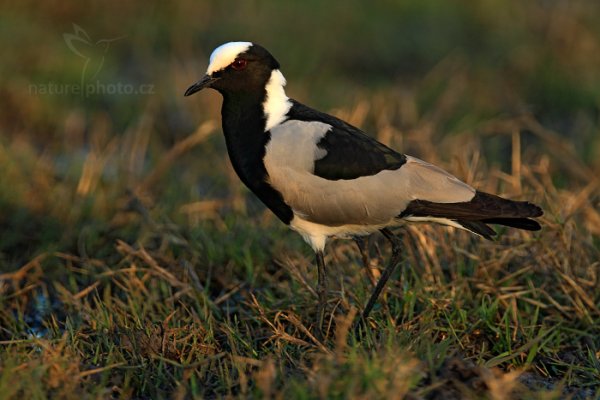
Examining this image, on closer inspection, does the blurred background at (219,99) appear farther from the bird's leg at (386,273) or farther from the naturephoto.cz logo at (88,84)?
the bird's leg at (386,273)

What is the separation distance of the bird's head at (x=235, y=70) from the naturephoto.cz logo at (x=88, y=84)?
312cm

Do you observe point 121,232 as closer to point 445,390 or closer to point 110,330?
point 110,330

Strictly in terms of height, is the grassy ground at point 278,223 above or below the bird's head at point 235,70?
below

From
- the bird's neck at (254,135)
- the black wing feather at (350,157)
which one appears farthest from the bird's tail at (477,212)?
the bird's neck at (254,135)

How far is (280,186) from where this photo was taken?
155 inches

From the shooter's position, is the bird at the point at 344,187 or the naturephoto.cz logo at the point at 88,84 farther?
the naturephoto.cz logo at the point at 88,84

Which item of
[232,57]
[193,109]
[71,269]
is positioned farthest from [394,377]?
[193,109]

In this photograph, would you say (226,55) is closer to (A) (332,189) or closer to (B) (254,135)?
(B) (254,135)

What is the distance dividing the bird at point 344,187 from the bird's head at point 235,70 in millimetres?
201

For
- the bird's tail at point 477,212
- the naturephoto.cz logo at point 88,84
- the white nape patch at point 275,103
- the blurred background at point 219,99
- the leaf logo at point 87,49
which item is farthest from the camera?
the leaf logo at point 87,49

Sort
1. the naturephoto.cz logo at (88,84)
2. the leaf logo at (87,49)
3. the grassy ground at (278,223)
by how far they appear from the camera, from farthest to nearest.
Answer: the leaf logo at (87,49)
the naturephoto.cz logo at (88,84)
the grassy ground at (278,223)

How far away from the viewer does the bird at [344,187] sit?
155 inches

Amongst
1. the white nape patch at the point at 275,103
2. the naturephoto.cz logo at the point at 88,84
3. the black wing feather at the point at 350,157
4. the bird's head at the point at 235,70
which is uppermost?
the bird's head at the point at 235,70

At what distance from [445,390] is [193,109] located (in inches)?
163
